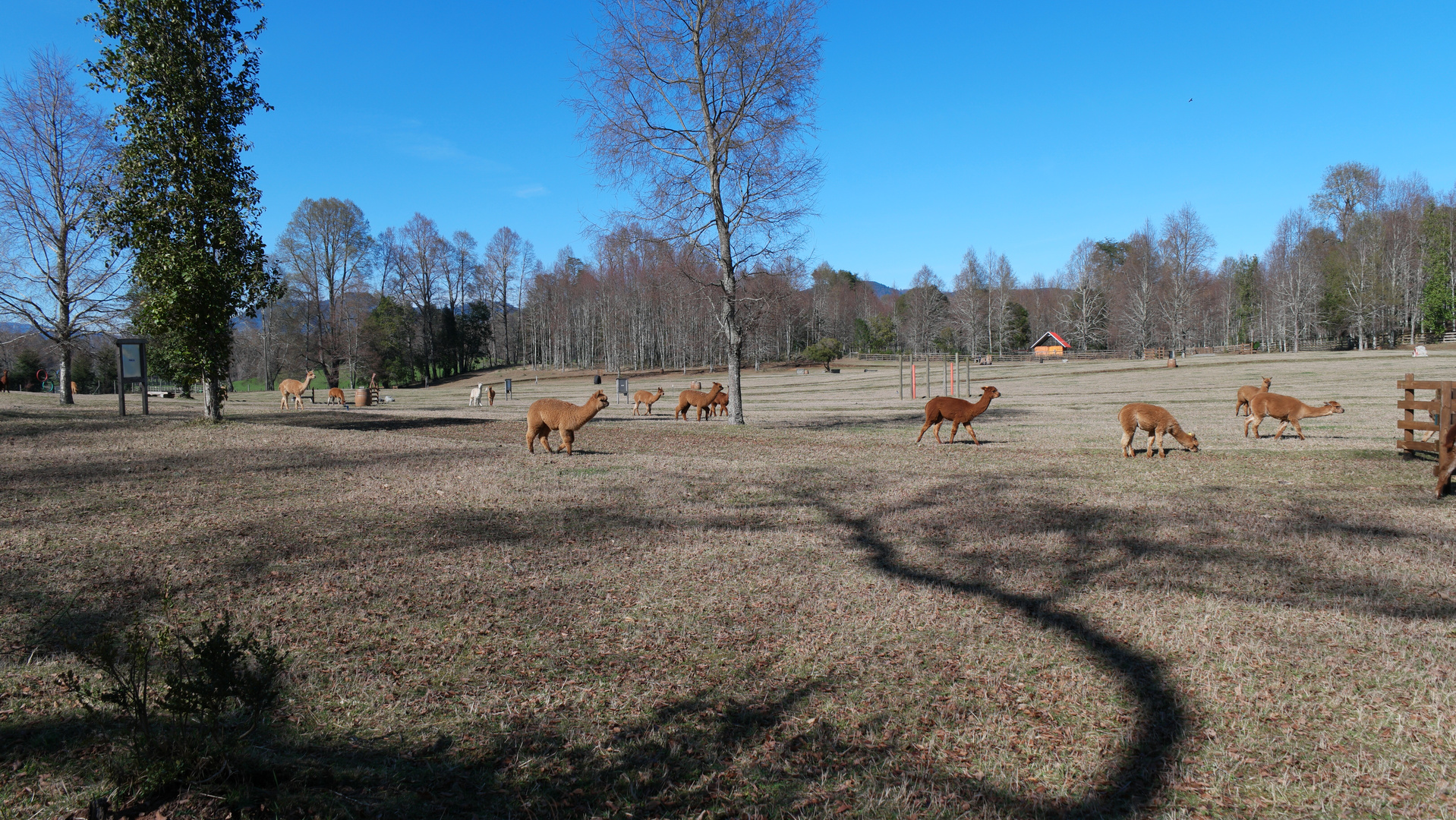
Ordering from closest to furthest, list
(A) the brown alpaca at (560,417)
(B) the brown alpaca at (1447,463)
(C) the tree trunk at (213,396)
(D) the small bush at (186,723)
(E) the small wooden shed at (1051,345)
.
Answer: (D) the small bush at (186,723), (B) the brown alpaca at (1447,463), (A) the brown alpaca at (560,417), (C) the tree trunk at (213,396), (E) the small wooden shed at (1051,345)

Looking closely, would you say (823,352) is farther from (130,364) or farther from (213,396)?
(213,396)

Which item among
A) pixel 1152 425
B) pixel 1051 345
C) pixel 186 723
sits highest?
pixel 1051 345

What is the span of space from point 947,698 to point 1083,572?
10.2 feet

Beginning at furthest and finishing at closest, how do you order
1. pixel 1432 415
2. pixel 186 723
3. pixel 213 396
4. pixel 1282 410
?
1. pixel 213 396
2. pixel 1282 410
3. pixel 1432 415
4. pixel 186 723

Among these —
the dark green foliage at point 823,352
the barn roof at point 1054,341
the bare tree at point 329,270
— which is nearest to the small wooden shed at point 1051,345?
the barn roof at point 1054,341

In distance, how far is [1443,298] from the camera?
237 ft

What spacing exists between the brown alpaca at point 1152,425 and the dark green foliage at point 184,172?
1939 cm

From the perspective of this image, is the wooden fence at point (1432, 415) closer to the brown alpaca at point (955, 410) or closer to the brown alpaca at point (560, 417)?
the brown alpaca at point (955, 410)

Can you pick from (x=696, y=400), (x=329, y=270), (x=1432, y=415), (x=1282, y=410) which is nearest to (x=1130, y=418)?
(x=1432, y=415)

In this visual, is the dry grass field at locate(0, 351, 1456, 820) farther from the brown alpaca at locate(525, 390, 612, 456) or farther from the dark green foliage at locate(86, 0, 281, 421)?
the dark green foliage at locate(86, 0, 281, 421)

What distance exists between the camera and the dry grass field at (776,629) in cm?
356

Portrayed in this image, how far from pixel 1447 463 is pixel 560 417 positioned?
1268 centimetres

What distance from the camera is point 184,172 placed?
1711 cm

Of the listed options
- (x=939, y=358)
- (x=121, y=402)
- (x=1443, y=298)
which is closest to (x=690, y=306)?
(x=939, y=358)
